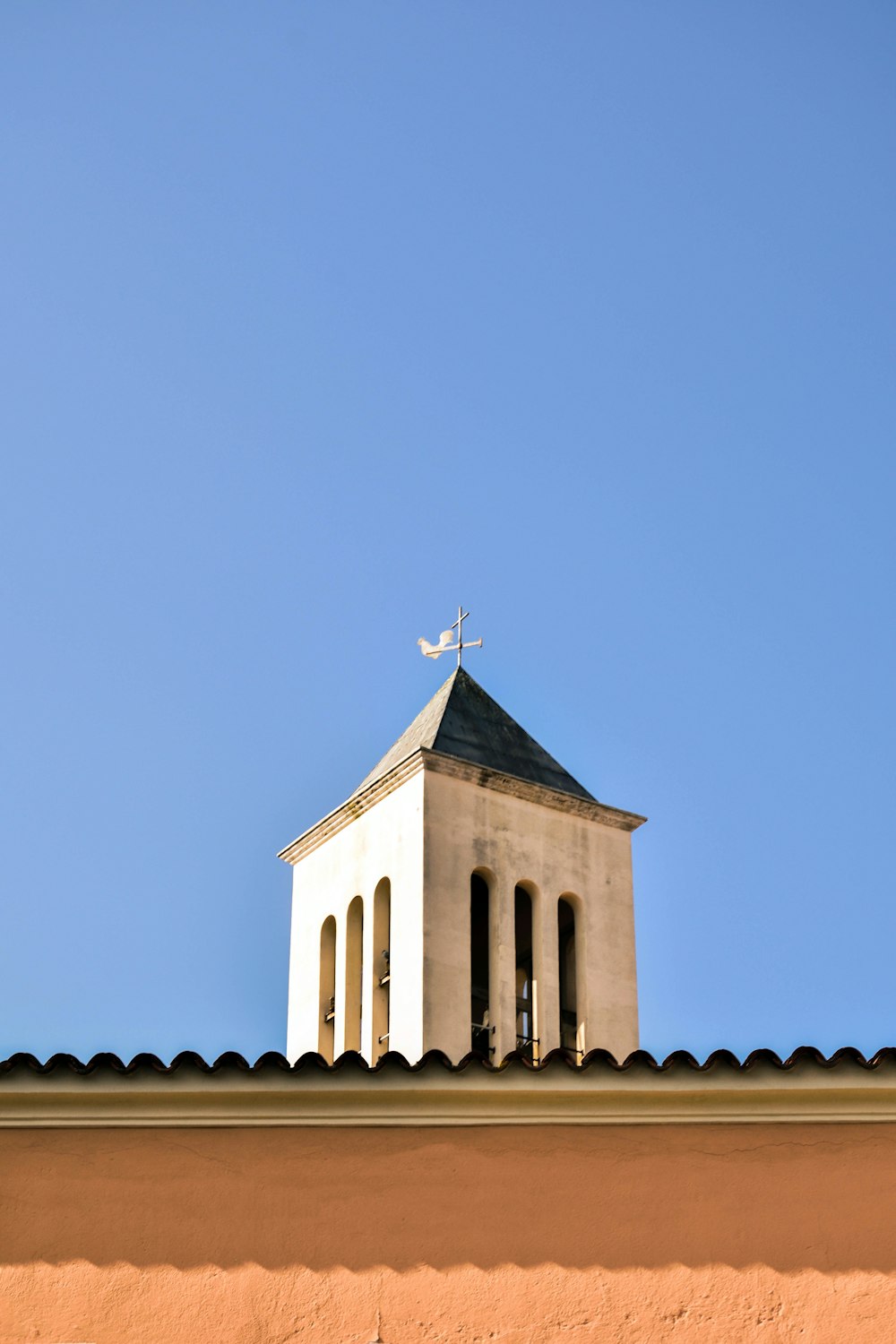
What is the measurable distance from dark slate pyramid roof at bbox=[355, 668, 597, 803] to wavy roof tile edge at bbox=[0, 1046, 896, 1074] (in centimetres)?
1784

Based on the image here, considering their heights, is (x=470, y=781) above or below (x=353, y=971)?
above

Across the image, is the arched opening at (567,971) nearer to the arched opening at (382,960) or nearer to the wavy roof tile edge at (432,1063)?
the arched opening at (382,960)

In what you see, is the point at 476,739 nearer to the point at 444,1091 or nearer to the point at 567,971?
the point at 567,971

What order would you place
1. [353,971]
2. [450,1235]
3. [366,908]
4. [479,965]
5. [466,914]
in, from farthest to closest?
[353,971] < [366,908] < [479,965] < [466,914] < [450,1235]

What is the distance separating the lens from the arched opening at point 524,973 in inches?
979

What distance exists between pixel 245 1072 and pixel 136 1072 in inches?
18.9

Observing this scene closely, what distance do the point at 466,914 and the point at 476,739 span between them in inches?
140

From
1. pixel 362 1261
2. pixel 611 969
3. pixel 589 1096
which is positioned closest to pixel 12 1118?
pixel 362 1261

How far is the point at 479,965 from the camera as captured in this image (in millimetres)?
25547

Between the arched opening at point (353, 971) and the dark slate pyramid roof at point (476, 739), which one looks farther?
the dark slate pyramid roof at point (476, 739)

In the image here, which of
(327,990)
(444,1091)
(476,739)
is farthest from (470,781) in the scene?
(444,1091)

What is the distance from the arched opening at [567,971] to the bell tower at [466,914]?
2 centimetres

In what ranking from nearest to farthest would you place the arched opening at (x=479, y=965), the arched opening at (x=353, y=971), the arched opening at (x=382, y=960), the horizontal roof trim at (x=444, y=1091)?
the horizontal roof trim at (x=444, y=1091) → the arched opening at (x=479, y=965) → the arched opening at (x=382, y=960) → the arched opening at (x=353, y=971)

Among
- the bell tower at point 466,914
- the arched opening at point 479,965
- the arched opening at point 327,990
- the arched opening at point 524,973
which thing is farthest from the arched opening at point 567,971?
the arched opening at point 327,990
